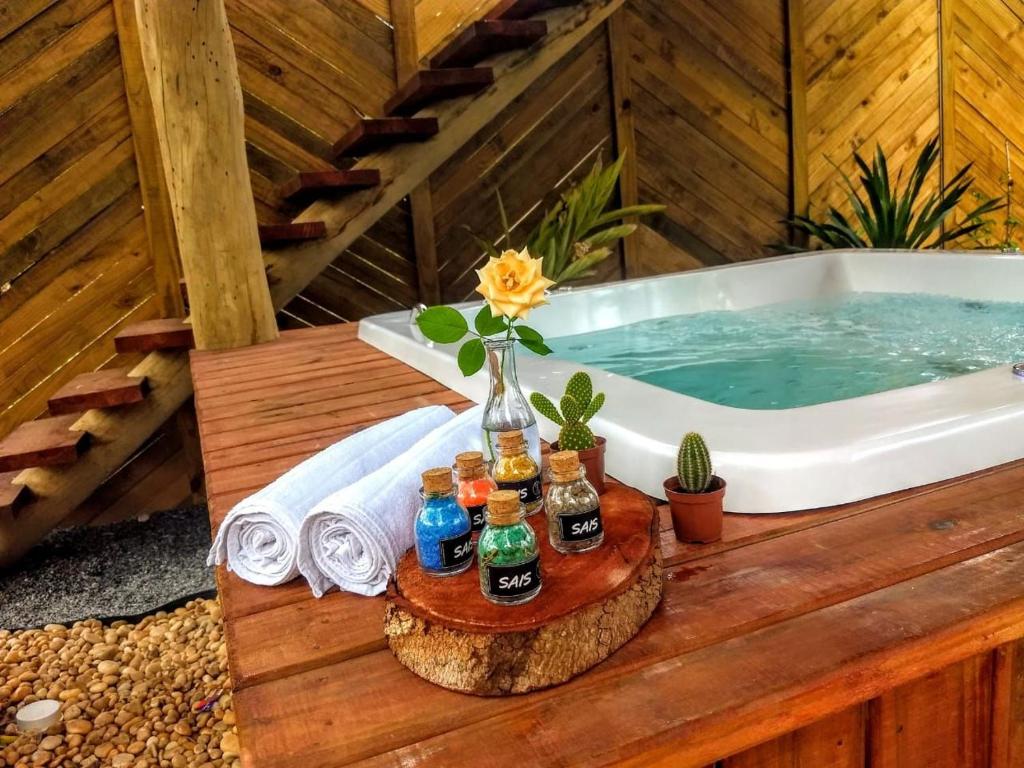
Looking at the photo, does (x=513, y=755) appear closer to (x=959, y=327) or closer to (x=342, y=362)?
(x=342, y=362)

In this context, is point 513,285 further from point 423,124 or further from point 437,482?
point 423,124

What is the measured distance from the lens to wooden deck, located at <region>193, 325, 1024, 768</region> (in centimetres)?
61

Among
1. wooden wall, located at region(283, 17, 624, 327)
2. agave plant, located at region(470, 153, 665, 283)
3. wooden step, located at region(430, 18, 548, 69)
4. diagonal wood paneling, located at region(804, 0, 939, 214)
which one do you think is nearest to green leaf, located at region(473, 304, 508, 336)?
wooden step, located at region(430, 18, 548, 69)

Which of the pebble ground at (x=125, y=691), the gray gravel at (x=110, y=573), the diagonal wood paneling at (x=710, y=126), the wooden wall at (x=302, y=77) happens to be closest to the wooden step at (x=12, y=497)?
the gray gravel at (x=110, y=573)

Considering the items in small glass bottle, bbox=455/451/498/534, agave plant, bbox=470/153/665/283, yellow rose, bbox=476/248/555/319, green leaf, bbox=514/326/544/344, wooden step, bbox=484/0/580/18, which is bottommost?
small glass bottle, bbox=455/451/498/534

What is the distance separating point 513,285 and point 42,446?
211 centimetres

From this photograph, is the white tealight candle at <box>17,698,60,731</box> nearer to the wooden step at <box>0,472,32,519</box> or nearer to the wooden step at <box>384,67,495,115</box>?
the wooden step at <box>0,472,32,519</box>

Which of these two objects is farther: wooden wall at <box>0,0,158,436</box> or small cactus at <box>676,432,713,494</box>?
wooden wall at <box>0,0,158,436</box>

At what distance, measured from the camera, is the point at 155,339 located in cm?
256

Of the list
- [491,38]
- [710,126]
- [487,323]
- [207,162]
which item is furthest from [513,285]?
[710,126]

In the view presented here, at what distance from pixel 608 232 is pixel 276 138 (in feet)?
4.67

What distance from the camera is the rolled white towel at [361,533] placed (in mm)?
812

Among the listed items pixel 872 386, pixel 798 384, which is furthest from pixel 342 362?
pixel 872 386

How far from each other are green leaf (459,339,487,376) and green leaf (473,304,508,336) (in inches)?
0.6
